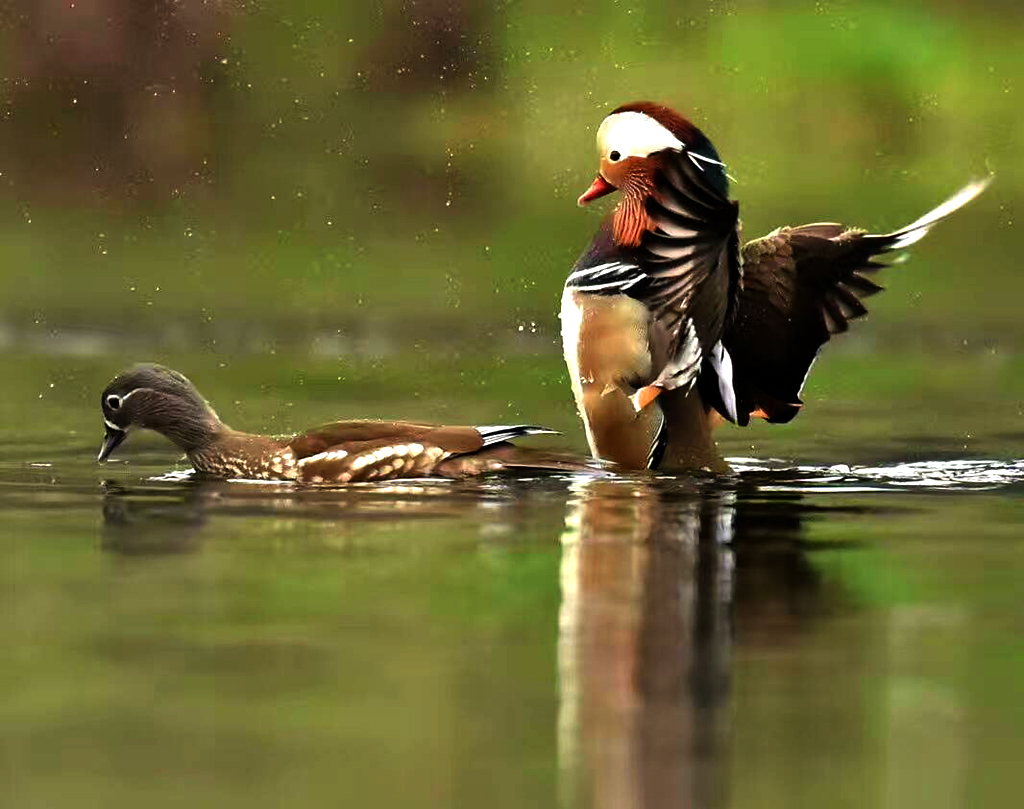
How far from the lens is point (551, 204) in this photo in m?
26.0

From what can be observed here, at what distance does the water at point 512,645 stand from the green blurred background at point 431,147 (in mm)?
10218

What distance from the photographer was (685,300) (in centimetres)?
1192

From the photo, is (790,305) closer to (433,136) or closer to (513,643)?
(513,643)

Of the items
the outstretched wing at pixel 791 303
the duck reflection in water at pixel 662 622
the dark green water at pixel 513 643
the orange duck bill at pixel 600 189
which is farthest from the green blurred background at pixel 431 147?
the duck reflection in water at pixel 662 622

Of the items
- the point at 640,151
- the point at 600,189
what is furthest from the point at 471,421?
the point at 640,151

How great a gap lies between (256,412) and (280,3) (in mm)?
14221

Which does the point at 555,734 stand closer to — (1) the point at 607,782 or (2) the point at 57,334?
(1) the point at 607,782

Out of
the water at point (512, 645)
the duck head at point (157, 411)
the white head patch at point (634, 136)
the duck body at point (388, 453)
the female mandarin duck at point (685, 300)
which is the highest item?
the white head patch at point (634, 136)

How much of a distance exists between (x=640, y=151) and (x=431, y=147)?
1530 centimetres

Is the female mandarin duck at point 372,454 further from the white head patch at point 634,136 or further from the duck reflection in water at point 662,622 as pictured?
the white head patch at point 634,136

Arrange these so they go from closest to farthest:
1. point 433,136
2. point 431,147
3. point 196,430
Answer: point 196,430 → point 431,147 → point 433,136

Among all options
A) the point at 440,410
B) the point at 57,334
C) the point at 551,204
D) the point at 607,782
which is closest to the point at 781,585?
the point at 607,782

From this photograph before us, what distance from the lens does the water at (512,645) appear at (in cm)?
634

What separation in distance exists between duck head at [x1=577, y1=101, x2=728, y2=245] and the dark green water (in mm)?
1140
